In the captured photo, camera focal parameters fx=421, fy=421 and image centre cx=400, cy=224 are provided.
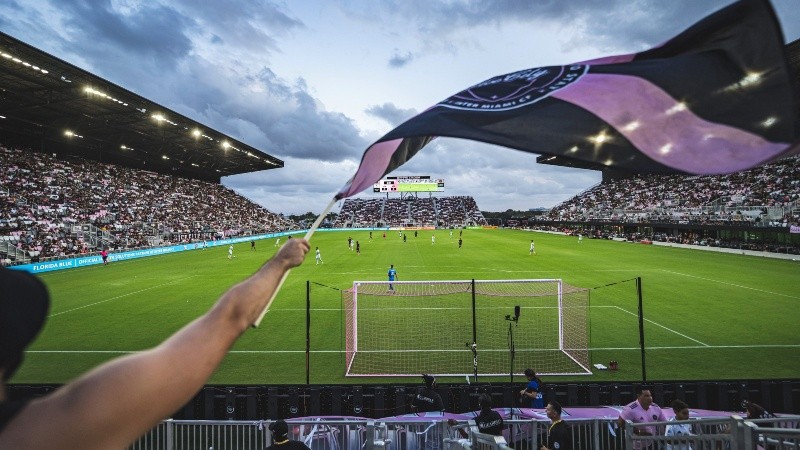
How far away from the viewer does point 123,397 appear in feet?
3.50

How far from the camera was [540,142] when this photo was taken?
13.6 ft

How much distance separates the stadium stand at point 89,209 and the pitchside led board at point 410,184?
5156cm

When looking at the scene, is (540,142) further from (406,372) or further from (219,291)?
(219,291)

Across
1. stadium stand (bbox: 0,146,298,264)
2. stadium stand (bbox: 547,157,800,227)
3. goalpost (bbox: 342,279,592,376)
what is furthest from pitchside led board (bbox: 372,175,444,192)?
goalpost (bbox: 342,279,592,376)

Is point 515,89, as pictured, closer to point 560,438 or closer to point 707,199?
point 560,438

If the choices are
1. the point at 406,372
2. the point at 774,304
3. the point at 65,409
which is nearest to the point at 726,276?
the point at 774,304

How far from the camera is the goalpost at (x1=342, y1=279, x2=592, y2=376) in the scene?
42.1 feet

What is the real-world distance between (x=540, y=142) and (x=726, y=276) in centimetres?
3065

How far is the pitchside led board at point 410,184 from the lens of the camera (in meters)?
119

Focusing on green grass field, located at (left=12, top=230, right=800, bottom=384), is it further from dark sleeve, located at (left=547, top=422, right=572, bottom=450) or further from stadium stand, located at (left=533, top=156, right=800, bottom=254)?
dark sleeve, located at (left=547, top=422, right=572, bottom=450)

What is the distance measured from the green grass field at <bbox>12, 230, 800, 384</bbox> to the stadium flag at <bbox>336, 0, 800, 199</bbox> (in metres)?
9.42

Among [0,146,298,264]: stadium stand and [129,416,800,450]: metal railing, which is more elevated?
[0,146,298,264]: stadium stand

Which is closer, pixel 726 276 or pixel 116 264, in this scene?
pixel 726 276

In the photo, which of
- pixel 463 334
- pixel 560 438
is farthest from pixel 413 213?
pixel 560 438
